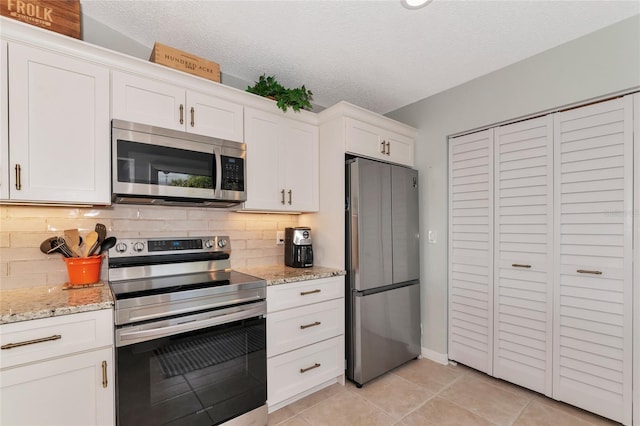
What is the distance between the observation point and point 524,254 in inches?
92.9

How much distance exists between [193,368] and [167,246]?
33.3 inches

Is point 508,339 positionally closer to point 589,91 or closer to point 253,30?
point 589,91

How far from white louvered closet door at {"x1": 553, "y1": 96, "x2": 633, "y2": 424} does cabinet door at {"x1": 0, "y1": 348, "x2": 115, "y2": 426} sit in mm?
2805

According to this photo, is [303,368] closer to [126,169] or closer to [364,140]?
[126,169]

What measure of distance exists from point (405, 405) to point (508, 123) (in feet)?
7.55

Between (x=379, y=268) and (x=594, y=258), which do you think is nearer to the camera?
(x=594, y=258)

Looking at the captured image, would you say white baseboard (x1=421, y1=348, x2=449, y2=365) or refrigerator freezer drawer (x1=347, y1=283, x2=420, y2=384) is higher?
refrigerator freezer drawer (x1=347, y1=283, x2=420, y2=384)

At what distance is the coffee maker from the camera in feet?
8.36

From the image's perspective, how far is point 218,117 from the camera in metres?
2.12

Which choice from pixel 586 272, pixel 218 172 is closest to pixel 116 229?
pixel 218 172

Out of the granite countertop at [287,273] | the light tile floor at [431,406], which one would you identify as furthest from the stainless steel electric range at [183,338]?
the light tile floor at [431,406]

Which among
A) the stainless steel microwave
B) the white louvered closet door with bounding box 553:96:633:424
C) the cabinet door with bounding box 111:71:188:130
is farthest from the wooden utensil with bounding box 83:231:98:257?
the white louvered closet door with bounding box 553:96:633:424

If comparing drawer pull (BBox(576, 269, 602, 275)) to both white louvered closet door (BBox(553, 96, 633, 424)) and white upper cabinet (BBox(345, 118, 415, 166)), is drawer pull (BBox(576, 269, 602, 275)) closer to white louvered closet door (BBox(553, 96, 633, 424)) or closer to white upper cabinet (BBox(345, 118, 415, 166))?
white louvered closet door (BBox(553, 96, 633, 424))

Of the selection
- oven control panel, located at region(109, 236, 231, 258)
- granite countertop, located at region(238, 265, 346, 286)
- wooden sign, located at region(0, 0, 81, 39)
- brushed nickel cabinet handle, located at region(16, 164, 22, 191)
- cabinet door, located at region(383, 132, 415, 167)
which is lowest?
granite countertop, located at region(238, 265, 346, 286)
